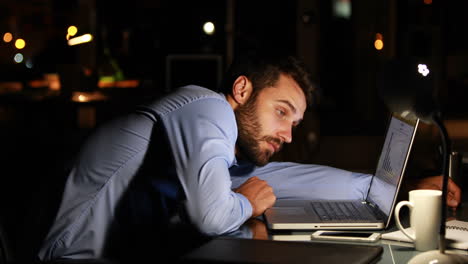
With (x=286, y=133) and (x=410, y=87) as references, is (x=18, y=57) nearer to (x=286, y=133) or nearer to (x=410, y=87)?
(x=286, y=133)

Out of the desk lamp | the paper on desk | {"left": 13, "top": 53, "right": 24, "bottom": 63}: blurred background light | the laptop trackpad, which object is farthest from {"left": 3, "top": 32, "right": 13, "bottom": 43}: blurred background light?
the desk lamp

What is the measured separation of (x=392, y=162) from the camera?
1807mm

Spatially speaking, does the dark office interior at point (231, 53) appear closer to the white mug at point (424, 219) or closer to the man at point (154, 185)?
the man at point (154, 185)

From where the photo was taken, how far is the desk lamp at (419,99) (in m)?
1.29

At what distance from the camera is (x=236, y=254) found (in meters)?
1.31

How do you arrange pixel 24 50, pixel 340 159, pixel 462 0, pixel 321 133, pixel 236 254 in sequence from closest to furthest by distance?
pixel 236 254 → pixel 340 159 → pixel 321 133 → pixel 462 0 → pixel 24 50

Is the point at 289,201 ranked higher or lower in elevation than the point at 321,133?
higher

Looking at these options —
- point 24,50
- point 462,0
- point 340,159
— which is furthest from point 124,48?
point 462,0

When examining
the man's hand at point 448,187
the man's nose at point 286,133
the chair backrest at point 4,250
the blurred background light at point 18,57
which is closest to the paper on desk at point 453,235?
the man's hand at point 448,187

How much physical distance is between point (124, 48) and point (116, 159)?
610 centimetres

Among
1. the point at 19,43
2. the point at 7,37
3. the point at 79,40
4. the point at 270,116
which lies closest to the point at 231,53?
the point at 79,40

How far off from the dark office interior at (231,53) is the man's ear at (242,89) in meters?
3.53

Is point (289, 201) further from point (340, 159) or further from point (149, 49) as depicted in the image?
point (149, 49)

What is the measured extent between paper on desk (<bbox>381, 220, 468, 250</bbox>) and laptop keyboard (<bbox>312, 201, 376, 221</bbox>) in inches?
6.6
